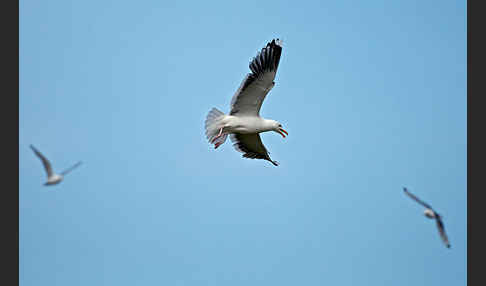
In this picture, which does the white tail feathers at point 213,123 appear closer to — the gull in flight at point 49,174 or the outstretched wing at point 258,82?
the outstretched wing at point 258,82

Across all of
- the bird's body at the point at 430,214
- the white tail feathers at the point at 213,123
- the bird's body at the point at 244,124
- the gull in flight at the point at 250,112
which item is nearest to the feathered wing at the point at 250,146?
the gull in flight at the point at 250,112

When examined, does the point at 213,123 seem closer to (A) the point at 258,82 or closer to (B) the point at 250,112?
(B) the point at 250,112

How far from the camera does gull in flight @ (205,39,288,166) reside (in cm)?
906

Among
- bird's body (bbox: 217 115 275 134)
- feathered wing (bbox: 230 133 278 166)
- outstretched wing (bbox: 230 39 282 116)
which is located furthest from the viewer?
feathered wing (bbox: 230 133 278 166)

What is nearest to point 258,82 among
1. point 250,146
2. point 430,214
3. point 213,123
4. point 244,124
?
point 244,124

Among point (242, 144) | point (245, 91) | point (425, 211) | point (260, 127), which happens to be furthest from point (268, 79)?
point (425, 211)

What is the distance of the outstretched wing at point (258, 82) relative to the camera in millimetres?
9039

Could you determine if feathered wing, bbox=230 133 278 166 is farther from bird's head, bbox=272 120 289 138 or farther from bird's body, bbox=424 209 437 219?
bird's body, bbox=424 209 437 219

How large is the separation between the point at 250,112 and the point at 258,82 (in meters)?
0.74

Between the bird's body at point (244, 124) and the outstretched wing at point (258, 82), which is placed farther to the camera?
the bird's body at point (244, 124)

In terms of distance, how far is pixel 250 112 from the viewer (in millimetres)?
9781

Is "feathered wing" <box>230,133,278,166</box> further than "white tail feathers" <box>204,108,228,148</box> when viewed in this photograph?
Yes

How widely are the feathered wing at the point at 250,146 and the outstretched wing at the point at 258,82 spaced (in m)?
0.84

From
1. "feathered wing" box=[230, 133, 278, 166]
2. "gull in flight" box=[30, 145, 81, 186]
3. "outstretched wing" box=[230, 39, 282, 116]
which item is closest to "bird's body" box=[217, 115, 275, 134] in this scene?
"outstretched wing" box=[230, 39, 282, 116]
